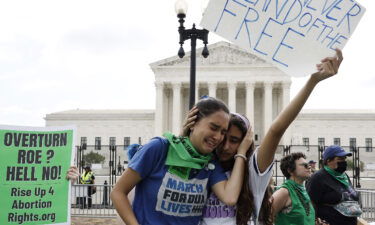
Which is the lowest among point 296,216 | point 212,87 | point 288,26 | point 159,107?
point 296,216

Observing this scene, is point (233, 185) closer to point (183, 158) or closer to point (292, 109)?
point (183, 158)

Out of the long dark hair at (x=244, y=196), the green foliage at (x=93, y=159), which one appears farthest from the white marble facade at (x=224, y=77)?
the long dark hair at (x=244, y=196)

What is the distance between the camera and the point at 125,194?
2.41 m

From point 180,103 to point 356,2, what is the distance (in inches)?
2310

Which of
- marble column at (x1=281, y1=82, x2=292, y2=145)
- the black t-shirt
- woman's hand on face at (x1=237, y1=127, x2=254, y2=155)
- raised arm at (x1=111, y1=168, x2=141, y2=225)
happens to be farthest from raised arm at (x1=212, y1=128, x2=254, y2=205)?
marble column at (x1=281, y1=82, x2=292, y2=145)

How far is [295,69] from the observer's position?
8.07ft

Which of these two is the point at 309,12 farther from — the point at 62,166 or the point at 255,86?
the point at 255,86

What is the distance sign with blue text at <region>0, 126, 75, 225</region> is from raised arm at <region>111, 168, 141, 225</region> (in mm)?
1833

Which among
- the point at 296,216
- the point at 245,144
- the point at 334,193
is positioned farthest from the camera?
the point at 334,193

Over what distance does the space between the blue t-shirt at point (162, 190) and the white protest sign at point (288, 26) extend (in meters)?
0.79

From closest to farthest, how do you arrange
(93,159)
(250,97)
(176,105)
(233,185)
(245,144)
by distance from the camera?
1. (233,185)
2. (245,144)
3. (93,159)
4. (250,97)
5. (176,105)

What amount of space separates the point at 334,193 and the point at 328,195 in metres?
0.07

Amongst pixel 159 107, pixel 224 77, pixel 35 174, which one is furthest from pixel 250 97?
pixel 35 174

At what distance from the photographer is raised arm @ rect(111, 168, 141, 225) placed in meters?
2.36
